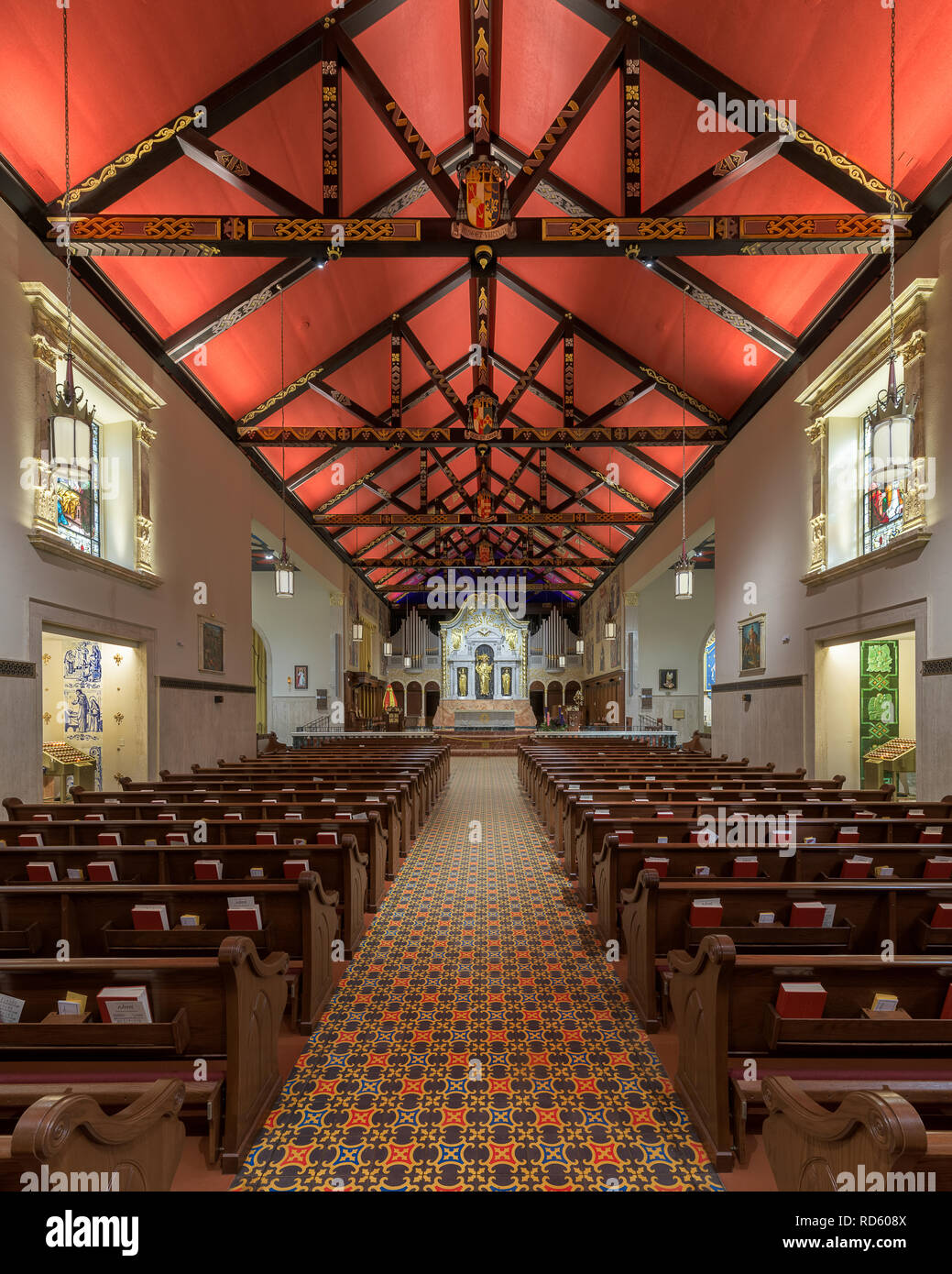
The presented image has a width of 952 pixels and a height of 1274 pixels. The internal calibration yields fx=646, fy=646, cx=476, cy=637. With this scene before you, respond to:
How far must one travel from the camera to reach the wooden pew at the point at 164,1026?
2086 millimetres

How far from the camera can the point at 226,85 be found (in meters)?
5.63

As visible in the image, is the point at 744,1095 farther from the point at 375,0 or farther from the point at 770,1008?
the point at 375,0

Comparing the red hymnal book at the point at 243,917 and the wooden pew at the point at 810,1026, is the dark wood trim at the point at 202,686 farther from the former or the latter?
the wooden pew at the point at 810,1026

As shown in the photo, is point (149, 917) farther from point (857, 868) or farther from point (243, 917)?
point (857, 868)

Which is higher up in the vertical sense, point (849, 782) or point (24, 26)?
point (24, 26)

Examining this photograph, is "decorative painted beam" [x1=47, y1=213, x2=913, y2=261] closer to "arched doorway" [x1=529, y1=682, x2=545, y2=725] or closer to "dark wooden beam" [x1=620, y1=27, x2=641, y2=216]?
"dark wooden beam" [x1=620, y1=27, x2=641, y2=216]

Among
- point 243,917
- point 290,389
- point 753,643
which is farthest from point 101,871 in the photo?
point 753,643

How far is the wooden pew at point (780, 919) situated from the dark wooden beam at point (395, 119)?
18.1 ft

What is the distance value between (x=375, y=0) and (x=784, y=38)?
3.45 meters

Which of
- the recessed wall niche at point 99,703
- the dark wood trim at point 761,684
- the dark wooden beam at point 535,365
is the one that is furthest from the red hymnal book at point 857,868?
the dark wooden beam at point 535,365

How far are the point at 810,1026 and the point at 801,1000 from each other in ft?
0.29

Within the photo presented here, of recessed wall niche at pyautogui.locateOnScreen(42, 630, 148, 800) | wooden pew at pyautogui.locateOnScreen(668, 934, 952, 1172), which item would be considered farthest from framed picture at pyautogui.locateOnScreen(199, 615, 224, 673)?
wooden pew at pyautogui.locateOnScreen(668, 934, 952, 1172)

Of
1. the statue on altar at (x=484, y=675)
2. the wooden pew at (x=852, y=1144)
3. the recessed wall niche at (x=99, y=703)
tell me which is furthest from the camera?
the statue on altar at (x=484, y=675)
